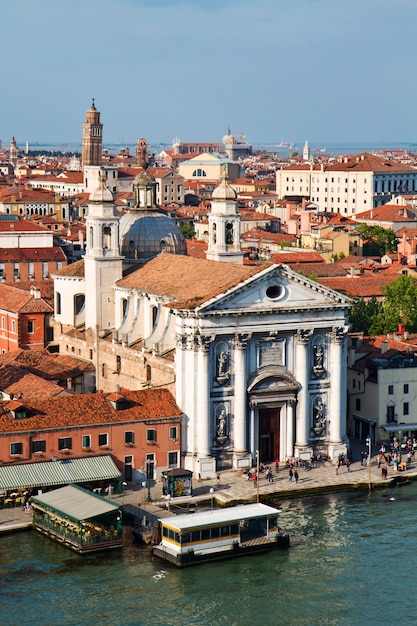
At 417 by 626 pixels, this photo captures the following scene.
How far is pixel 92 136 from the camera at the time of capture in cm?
14162

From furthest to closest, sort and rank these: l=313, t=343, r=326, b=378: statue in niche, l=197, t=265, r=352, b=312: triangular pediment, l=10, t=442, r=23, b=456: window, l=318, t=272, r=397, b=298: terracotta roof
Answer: l=318, t=272, r=397, b=298: terracotta roof, l=313, t=343, r=326, b=378: statue in niche, l=197, t=265, r=352, b=312: triangular pediment, l=10, t=442, r=23, b=456: window

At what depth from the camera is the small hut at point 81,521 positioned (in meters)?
33.2

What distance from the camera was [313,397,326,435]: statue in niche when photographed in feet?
135

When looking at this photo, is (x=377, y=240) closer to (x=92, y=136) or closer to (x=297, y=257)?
(x=297, y=257)

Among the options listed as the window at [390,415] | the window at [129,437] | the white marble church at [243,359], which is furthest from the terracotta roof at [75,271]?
the window at [390,415]

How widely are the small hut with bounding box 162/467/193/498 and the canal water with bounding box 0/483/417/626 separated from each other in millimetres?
2914

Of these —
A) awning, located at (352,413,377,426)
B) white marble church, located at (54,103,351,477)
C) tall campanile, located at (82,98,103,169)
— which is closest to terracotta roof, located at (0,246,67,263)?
white marble church, located at (54,103,351,477)

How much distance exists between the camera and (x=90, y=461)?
123 ft

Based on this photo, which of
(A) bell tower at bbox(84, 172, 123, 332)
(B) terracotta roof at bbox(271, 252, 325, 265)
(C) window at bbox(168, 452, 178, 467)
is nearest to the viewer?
(C) window at bbox(168, 452, 178, 467)

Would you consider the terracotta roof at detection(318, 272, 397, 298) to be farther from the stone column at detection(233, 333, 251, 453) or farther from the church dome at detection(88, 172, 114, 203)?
the stone column at detection(233, 333, 251, 453)

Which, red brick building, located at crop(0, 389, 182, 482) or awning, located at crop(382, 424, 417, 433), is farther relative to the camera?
awning, located at crop(382, 424, 417, 433)

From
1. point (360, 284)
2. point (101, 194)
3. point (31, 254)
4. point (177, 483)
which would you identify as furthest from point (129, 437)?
point (31, 254)

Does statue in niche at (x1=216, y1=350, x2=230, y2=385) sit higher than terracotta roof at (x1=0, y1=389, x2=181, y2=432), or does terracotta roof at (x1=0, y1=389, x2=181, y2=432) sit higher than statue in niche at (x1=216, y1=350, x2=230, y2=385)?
statue in niche at (x1=216, y1=350, x2=230, y2=385)

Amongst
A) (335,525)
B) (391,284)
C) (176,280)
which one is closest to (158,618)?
(335,525)
